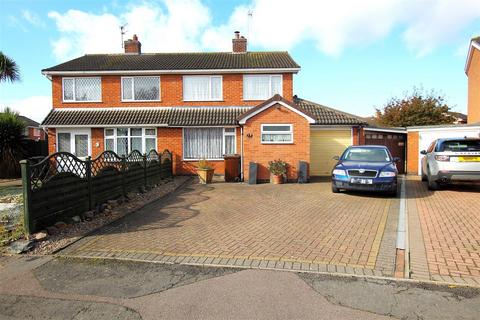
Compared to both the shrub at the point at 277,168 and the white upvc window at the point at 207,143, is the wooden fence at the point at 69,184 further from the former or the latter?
the white upvc window at the point at 207,143

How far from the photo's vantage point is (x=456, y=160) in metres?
10.7

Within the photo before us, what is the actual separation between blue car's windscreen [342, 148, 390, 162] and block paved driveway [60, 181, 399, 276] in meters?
1.80

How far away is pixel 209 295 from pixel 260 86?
1591 cm

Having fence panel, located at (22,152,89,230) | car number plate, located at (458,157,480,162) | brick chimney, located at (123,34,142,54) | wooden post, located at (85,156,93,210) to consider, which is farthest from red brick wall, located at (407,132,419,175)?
brick chimney, located at (123,34,142,54)

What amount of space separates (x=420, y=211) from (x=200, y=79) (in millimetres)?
13410

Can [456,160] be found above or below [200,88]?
below

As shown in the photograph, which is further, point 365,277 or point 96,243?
point 96,243

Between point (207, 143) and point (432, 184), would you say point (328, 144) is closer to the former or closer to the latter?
point (207, 143)

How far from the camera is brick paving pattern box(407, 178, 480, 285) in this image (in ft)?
14.9

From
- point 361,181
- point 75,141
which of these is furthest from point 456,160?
point 75,141

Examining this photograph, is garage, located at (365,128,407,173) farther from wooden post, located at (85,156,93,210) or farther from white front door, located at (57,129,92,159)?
white front door, located at (57,129,92,159)

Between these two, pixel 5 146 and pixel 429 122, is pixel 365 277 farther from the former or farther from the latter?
pixel 429 122

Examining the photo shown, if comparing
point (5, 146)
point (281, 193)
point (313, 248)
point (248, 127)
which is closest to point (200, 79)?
point (248, 127)

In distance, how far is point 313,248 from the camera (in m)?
5.48
